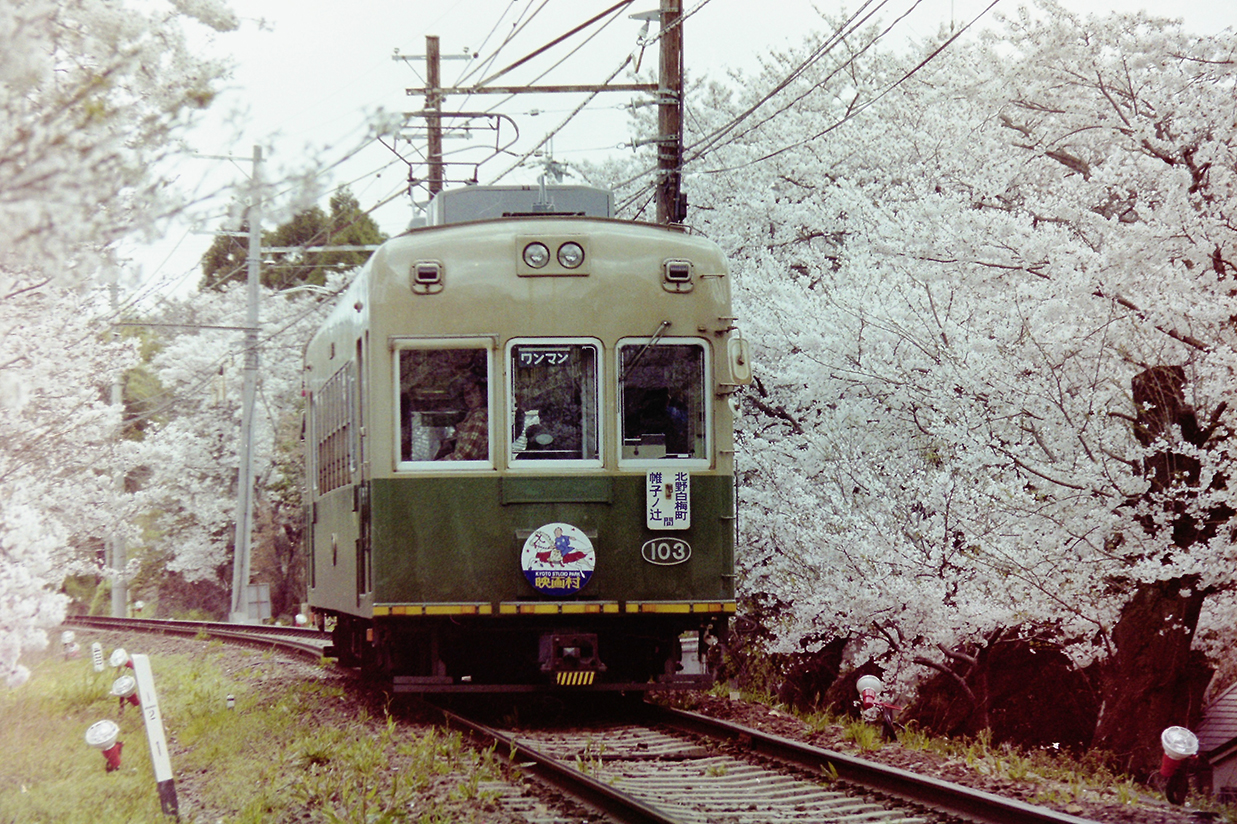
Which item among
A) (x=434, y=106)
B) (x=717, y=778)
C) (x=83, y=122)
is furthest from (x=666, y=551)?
(x=434, y=106)

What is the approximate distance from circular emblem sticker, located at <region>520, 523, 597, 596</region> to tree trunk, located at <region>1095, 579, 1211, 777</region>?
445cm

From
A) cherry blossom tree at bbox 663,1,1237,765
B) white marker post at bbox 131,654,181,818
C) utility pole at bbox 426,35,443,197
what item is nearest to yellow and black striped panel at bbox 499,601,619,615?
white marker post at bbox 131,654,181,818

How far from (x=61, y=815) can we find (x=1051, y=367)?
23.6 ft

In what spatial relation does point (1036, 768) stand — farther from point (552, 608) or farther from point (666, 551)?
point (552, 608)

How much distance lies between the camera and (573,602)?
9227mm

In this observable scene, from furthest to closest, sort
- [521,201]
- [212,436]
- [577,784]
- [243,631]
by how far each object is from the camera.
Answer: [212,436], [243,631], [521,201], [577,784]

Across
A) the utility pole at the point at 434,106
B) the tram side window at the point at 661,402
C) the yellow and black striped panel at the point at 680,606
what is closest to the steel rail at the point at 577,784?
the yellow and black striped panel at the point at 680,606

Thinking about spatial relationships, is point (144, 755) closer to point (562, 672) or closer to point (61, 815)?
point (61, 815)

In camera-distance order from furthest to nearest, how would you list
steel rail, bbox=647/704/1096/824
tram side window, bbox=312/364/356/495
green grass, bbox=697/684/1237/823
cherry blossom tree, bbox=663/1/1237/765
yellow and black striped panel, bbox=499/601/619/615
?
1. tram side window, bbox=312/364/356/495
2. cherry blossom tree, bbox=663/1/1237/765
3. yellow and black striped panel, bbox=499/601/619/615
4. green grass, bbox=697/684/1237/823
5. steel rail, bbox=647/704/1096/824

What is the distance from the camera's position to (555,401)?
370 inches

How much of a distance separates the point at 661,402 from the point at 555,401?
68 cm

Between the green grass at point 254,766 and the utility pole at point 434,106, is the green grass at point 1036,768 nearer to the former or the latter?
the green grass at point 254,766

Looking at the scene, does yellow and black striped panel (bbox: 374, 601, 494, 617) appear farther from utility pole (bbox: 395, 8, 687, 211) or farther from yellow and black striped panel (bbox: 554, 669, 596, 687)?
utility pole (bbox: 395, 8, 687, 211)

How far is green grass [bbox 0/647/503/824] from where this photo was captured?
7.27 meters
